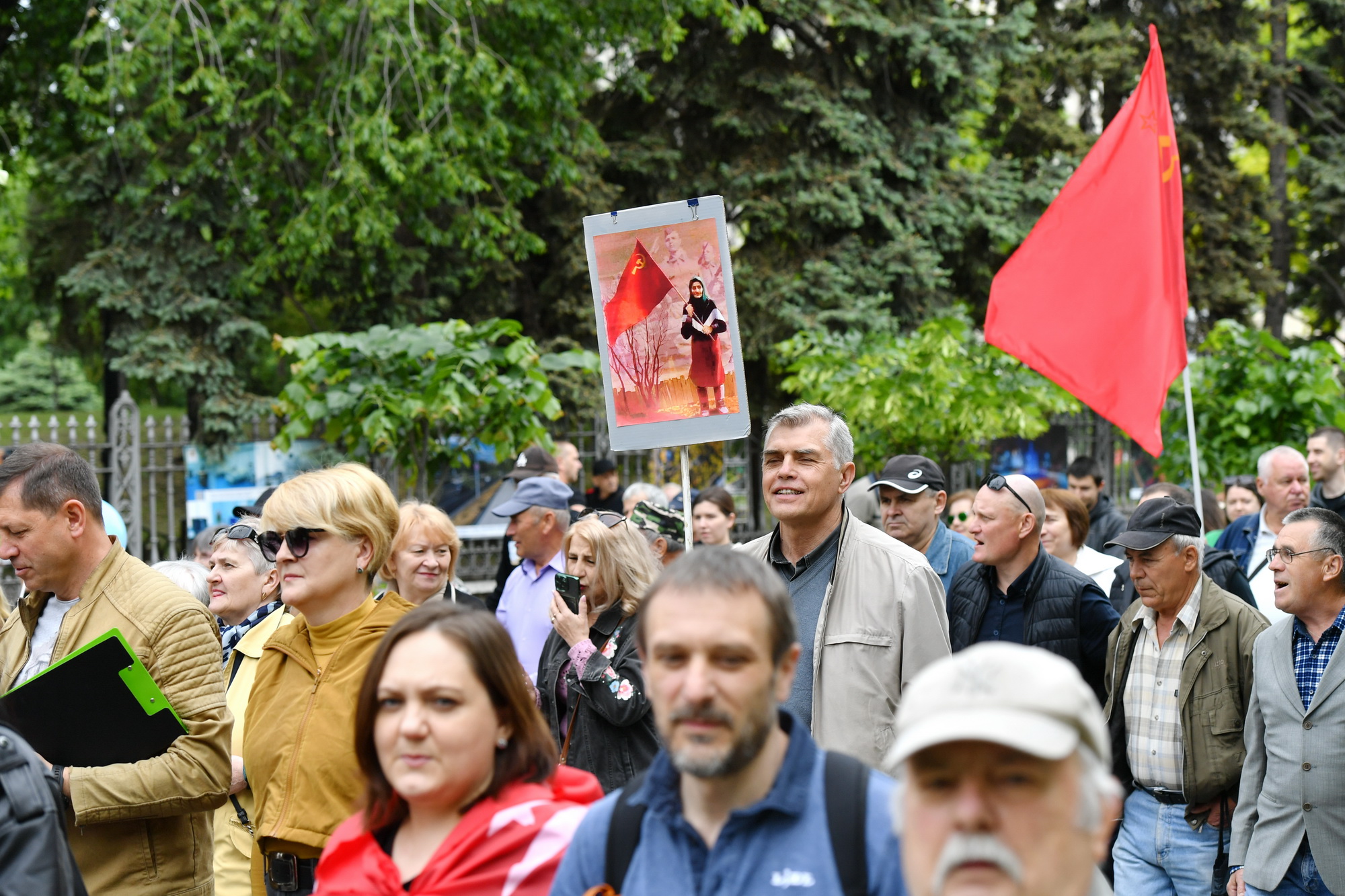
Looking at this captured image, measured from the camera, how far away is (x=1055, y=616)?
562 cm

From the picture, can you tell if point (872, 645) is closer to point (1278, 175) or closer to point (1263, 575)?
point (1263, 575)

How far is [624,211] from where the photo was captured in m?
5.28

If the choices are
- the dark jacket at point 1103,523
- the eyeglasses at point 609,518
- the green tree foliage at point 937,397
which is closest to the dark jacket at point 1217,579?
the dark jacket at point 1103,523

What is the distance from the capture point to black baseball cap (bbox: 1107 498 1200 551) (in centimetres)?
511

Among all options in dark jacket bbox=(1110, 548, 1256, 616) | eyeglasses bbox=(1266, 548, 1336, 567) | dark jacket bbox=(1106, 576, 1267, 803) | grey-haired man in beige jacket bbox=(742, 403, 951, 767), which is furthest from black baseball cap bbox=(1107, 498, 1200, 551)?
grey-haired man in beige jacket bbox=(742, 403, 951, 767)

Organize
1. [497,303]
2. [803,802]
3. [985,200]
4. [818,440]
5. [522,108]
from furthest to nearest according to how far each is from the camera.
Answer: [985,200], [497,303], [522,108], [818,440], [803,802]

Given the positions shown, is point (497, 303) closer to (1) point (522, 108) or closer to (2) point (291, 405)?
(1) point (522, 108)

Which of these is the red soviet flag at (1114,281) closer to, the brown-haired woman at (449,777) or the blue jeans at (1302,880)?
the blue jeans at (1302,880)

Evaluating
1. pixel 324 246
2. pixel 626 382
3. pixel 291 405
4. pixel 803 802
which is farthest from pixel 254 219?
pixel 803 802

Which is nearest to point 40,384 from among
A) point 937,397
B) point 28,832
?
point 937,397

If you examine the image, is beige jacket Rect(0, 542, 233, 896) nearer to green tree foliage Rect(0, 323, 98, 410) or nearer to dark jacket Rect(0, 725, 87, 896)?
dark jacket Rect(0, 725, 87, 896)

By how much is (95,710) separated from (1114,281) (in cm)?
550

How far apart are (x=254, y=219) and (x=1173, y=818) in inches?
533

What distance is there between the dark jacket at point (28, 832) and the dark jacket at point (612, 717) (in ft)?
7.18
